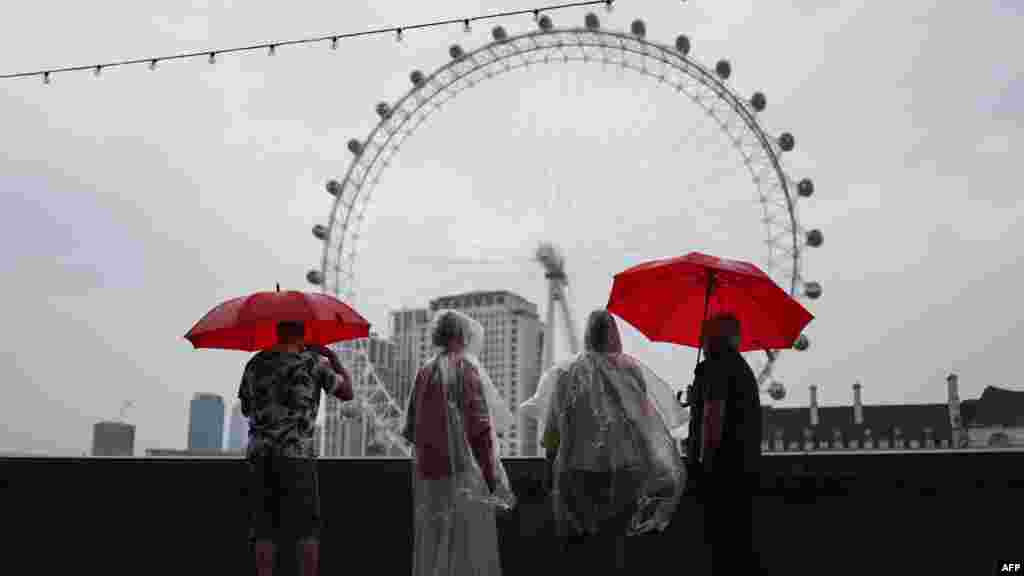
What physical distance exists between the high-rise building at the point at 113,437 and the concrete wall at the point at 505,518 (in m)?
44.5

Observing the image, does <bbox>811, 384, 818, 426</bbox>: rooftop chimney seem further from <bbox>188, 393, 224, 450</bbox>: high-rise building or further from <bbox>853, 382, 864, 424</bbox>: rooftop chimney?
<bbox>188, 393, 224, 450</bbox>: high-rise building

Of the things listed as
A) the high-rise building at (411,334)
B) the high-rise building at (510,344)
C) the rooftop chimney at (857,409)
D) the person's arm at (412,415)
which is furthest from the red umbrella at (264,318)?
the rooftop chimney at (857,409)

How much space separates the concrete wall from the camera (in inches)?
204

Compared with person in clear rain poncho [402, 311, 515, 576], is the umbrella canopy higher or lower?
higher

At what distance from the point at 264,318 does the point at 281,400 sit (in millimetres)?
435

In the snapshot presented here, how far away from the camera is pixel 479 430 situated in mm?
4762

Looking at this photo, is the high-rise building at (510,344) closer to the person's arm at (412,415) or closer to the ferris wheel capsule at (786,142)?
the ferris wheel capsule at (786,142)

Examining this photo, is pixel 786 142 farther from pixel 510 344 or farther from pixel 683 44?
pixel 510 344

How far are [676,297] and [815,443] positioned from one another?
64.3 m

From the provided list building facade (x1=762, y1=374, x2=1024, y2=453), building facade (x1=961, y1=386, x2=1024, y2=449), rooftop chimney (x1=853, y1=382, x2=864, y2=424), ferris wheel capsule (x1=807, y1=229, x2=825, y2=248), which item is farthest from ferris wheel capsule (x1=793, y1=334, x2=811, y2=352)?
rooftop chimney (x1=853, y1=382, x2=864, y2=424)

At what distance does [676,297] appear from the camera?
5.40 meters

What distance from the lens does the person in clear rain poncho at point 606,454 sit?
456 cm

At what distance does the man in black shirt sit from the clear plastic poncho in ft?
0.75

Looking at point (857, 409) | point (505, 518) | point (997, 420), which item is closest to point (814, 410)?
point (857, 409)
